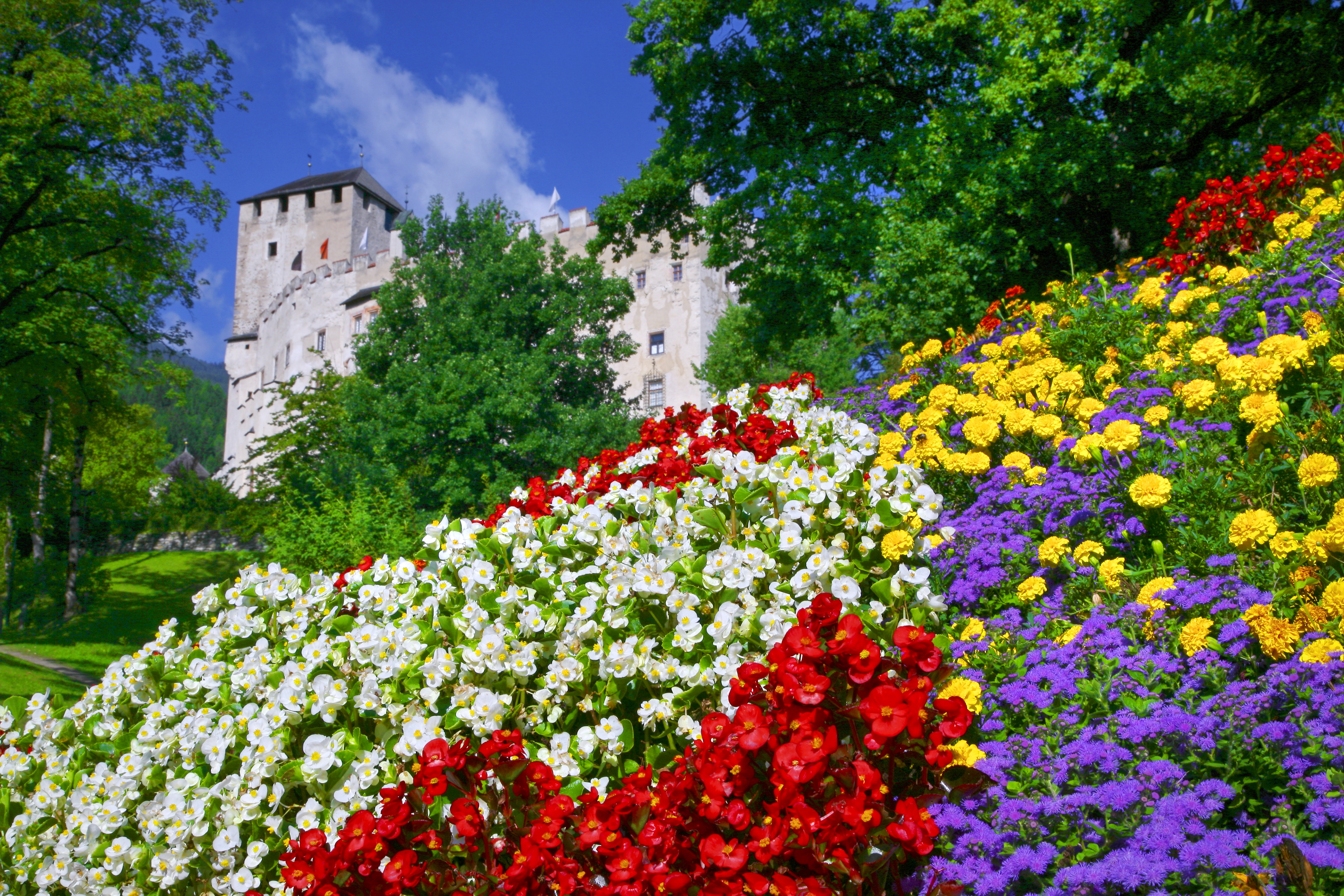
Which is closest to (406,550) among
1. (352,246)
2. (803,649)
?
(803,649)

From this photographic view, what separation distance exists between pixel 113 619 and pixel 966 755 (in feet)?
65.5

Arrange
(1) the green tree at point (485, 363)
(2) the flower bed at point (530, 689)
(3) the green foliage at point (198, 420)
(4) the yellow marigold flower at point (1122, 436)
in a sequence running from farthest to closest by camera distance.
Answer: (3) the green foliage at point (198, 420) → (1) the green tree at point (485, 363) → (4) the yellow marigold flower at point (1122, 436) → (2) the flower bed at point (530, 689)

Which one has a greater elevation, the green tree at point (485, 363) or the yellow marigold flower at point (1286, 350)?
the green tree at point (485, 363)

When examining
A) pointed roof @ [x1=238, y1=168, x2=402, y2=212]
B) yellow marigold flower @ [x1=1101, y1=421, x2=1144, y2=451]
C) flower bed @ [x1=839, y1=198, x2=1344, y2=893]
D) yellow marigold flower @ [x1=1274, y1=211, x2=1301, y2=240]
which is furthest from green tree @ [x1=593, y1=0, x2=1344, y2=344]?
pointed roof @ [x1=238, y1=168, x2=402, y2=212]

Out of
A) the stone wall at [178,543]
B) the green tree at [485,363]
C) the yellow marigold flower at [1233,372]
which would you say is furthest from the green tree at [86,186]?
the stone wall at [178,543]

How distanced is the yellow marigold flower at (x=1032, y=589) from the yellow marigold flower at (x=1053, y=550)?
0.32 ft

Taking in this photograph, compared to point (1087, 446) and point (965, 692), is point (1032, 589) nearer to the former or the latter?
point (965, 692)

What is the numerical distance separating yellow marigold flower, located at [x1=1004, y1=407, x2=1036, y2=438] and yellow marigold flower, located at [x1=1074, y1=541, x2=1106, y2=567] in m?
0.96

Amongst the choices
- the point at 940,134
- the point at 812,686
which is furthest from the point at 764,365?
the point at 812,686

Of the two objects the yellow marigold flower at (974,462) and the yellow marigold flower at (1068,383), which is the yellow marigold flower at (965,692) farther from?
the yellow marigold flower at (1068,383)

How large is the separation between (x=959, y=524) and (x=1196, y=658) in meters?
1.31

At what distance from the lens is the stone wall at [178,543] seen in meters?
33.2

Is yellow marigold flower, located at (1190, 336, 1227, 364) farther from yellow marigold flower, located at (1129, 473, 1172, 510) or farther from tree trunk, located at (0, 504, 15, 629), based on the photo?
tree trunk, located at (0, 504, 15, 629)

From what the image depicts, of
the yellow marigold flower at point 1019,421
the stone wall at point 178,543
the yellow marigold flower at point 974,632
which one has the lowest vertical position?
the stone wall at point 178,543
